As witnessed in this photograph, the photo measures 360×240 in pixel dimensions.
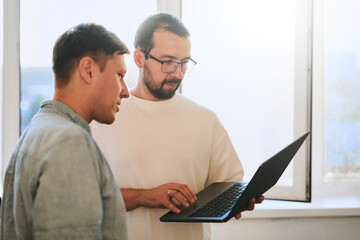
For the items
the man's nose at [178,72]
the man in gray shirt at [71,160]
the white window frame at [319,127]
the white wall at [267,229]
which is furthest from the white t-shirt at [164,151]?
the white window frame at [319,127]

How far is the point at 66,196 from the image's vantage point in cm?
67

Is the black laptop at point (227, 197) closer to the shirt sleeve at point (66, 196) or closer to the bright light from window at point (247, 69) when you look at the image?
the shirt sleeve at point (66, 196)

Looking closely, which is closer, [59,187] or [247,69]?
[59,187]

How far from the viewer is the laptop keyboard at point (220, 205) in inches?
45.4

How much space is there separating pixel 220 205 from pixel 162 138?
1.29 ft

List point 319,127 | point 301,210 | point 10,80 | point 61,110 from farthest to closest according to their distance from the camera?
1. point 319,127
2. point 10,80
3. point 301,210
4. point 61,110

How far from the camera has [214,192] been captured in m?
1.35

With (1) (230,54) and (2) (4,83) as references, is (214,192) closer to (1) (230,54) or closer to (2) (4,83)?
(1) (230,54)

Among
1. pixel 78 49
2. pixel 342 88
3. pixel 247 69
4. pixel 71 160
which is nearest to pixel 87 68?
pixel 78 49

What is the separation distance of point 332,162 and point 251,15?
103cm

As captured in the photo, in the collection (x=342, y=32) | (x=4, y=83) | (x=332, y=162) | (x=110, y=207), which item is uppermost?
(x=342, y=32)

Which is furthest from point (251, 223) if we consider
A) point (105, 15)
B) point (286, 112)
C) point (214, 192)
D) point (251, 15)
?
point (105, 15)

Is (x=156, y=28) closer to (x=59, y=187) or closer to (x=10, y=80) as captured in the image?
(x=59, y=187)

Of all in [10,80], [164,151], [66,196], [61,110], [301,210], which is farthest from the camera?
[10,80]
